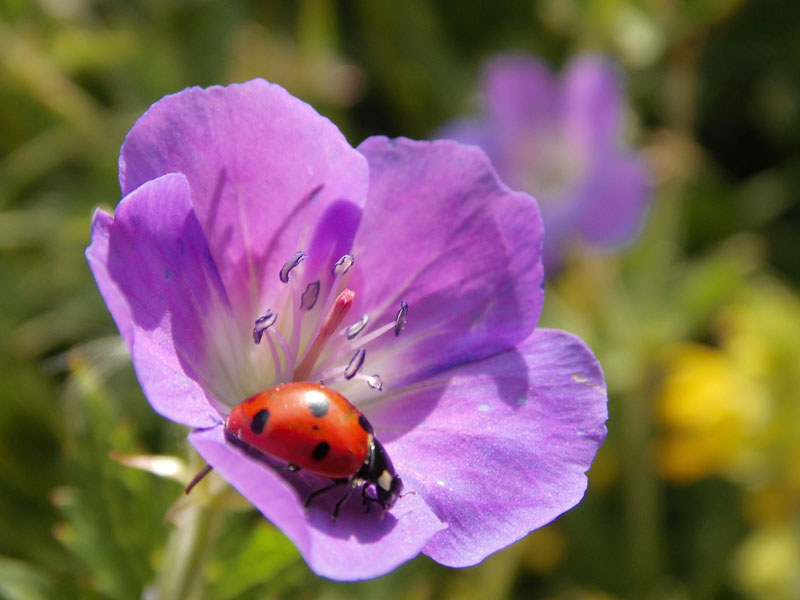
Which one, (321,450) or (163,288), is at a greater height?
(163,288)

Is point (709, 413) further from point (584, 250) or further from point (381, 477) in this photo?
point (381, 477)

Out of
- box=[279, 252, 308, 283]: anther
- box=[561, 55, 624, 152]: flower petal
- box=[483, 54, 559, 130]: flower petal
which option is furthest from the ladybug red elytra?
box=[483, 54, 559, 130]: flower petal

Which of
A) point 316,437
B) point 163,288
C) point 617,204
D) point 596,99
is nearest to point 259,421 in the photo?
point 316,437

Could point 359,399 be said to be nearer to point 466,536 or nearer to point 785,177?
point 466,536

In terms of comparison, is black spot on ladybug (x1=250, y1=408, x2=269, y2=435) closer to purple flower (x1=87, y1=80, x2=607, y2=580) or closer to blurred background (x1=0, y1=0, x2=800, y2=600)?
purple flower (x1=87, y1=80, x2=607, y2=580)

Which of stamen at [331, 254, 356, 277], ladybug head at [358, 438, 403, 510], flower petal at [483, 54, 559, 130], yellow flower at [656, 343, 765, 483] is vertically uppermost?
stamen at [331, 254, 356, 277]
